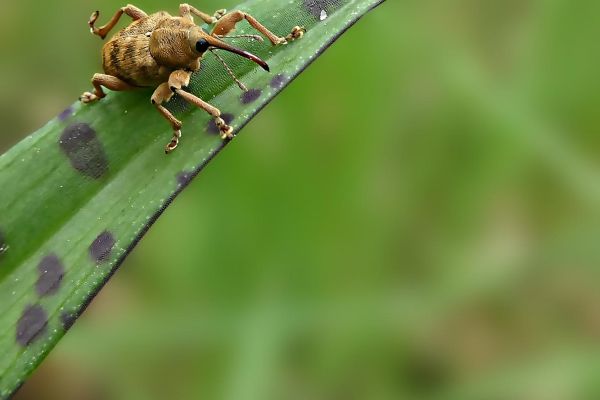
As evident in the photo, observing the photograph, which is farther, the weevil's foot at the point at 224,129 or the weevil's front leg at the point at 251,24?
the weevil's front leg at the point at 251,24

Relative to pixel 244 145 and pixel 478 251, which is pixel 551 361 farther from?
pixel 244 145

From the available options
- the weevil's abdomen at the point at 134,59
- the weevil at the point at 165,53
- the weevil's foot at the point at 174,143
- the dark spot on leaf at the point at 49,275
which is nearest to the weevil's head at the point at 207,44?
the weevil at the point at 165,53

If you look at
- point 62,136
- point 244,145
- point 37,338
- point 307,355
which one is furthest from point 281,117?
point 37,338

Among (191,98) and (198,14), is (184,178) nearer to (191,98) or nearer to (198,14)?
(191,98)

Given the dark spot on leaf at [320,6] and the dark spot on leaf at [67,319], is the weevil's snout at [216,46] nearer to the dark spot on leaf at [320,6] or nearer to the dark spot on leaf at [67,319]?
the dark spot on leaf at [320,6]

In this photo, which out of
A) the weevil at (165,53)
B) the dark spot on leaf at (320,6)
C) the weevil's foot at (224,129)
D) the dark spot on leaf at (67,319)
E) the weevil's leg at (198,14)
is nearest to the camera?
the dark spot on leaf at (67,319)

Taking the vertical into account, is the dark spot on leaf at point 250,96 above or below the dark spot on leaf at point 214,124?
above

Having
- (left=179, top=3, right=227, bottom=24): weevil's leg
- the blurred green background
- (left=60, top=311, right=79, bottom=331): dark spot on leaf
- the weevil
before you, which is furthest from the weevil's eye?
the blurred green background
